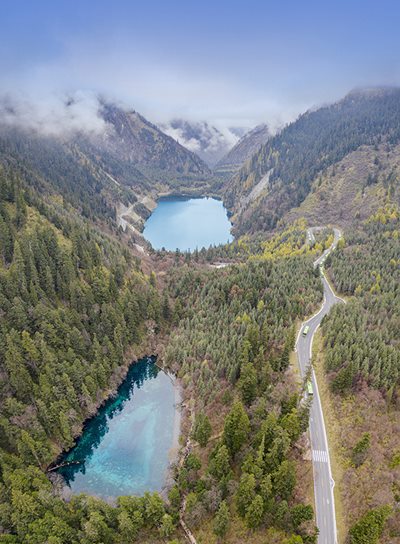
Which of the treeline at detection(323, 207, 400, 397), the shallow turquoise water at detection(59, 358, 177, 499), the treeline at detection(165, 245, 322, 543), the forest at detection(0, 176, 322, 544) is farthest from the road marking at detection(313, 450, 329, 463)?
the shallow turquoise water at detection(59, 358, 177, 499)

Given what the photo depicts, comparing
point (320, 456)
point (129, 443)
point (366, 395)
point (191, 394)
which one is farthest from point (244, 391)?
point (129, 443)

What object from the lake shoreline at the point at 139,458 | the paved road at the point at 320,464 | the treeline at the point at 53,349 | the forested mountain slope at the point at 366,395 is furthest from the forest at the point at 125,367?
the forested mountain slope at the point at 366,395

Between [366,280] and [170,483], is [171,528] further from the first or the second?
[366,280]

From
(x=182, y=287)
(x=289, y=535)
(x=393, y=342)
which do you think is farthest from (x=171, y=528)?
(x=182, y=287)

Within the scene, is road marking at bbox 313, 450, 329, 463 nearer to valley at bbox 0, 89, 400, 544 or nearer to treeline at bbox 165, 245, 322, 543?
valley at bbox 0, 89, 400, 544

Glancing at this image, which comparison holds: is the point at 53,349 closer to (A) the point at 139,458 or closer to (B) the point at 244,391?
(A) the point at 139,458

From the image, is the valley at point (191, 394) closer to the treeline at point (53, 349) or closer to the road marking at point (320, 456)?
the road marking at point (320, 456)
